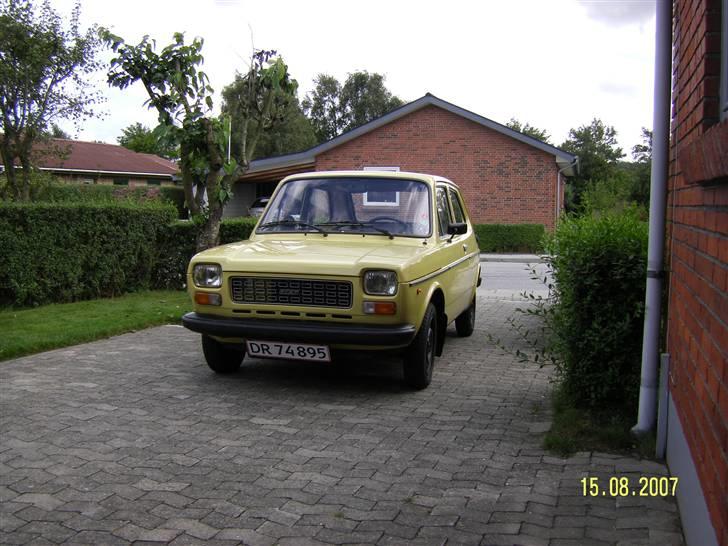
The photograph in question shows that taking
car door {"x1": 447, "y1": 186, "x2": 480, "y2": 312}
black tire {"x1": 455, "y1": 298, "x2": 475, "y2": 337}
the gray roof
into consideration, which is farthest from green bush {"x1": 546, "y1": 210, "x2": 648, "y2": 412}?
the gray roof

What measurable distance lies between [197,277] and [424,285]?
1908mm

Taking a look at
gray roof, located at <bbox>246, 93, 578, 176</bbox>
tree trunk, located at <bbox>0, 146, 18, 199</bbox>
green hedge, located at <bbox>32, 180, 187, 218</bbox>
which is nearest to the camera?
green hedge, located at <bbox>32, 180, 187, 218</bbox>

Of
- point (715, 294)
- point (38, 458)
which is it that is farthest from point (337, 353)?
point (715, 294)

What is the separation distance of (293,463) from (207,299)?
2040mm

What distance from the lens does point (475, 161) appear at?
89.8 feet

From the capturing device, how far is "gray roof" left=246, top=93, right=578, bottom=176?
26.5m

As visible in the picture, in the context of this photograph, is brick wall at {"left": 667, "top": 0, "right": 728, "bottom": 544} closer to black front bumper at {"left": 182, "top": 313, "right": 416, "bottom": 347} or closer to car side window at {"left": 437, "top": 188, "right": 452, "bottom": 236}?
black front bumper at {"left": 182, "top": 313, "right": 416, "bottom": 347}

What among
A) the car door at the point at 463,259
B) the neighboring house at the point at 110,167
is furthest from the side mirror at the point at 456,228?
the neighboring house at the point at 110,167

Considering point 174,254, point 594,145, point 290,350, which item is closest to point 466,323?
point 290,350

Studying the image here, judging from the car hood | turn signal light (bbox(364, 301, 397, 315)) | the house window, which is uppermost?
the house window

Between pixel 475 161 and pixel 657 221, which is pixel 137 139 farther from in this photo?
pixel 657 221

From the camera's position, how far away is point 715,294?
103 inches

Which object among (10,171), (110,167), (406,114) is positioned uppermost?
(406,114)

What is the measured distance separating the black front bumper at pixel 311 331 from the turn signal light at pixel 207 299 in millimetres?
148
